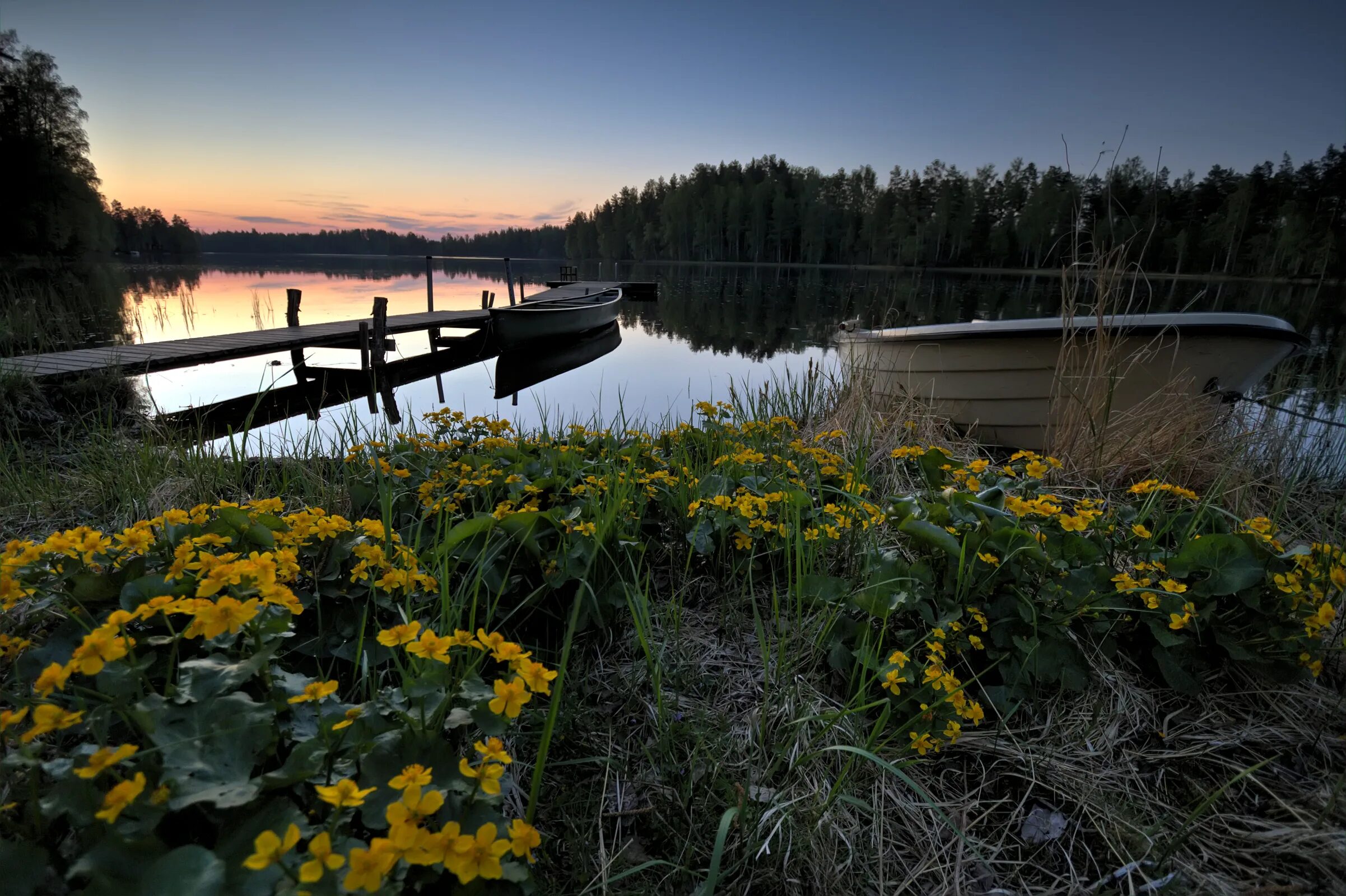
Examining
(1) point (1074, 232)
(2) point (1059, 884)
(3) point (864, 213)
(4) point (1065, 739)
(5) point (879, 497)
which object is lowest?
(2) point (1059, 884)

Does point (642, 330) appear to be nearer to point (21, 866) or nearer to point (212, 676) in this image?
point (212, 676)

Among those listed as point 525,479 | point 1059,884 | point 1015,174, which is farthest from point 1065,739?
point 1015,174

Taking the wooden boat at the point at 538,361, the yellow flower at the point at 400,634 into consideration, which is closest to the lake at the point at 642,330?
the wooden boat at the point at 538,361

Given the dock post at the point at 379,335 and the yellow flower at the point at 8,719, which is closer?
the yellow flower at the point at 8,719

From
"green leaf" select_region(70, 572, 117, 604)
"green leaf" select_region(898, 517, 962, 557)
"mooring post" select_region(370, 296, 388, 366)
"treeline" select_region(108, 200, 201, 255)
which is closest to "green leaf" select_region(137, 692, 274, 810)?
"green leaf" select_region(70, 572, 117, 604)

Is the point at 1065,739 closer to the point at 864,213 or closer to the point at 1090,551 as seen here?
the point at 1090,551

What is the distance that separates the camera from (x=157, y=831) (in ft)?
2.95

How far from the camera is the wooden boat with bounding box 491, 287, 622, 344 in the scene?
12016 millimetres

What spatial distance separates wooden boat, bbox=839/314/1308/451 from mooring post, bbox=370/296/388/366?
7.88 metres

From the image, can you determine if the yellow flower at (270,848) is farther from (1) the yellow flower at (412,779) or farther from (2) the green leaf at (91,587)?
(2) the green leaf at (91,587)

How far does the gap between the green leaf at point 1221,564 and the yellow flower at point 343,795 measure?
2042 millimetres

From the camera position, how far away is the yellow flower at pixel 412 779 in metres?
0.81

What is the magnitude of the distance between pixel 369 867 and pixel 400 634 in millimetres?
406

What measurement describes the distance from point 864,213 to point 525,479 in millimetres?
67273
